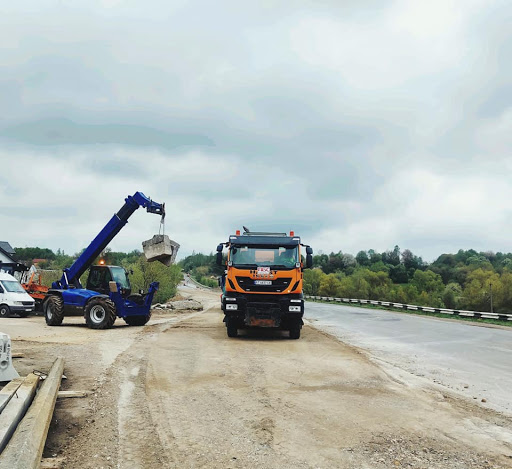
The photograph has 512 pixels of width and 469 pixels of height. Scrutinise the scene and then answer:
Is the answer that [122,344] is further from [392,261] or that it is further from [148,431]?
[392,261]

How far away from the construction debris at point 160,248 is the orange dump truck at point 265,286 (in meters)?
3.40

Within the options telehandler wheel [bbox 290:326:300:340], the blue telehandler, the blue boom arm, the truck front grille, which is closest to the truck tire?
the blue telehandler

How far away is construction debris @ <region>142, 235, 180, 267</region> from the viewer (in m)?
17.4

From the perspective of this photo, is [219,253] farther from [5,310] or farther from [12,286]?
[12,286]

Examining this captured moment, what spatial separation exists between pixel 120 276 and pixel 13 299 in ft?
25.3

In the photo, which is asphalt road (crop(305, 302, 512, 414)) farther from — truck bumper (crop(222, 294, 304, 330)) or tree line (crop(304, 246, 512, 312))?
tree line (crop(304, 246, 512, 312))

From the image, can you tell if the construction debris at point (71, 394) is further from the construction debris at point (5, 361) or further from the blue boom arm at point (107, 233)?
the blue boom arm at point (107, 233)

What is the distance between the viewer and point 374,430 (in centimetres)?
562

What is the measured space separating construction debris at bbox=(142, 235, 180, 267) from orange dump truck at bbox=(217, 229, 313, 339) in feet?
11.1

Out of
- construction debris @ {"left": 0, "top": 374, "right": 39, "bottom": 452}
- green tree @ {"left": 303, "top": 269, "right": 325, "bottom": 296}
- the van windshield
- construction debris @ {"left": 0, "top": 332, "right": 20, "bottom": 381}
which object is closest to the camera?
construction debris @ {"left": 0, "top": 374, "right": 39, "bottom": 452}

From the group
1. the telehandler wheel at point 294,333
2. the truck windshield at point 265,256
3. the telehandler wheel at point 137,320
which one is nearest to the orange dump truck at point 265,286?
the truck windshield at point 265,256

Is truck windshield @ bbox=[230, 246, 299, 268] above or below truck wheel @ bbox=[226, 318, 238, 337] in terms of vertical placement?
above

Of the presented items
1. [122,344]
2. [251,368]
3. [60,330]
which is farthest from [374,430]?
[60,330]

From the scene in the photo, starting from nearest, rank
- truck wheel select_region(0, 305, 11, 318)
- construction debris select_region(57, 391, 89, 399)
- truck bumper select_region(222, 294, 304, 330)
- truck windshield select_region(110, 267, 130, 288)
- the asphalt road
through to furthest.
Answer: construction debris select_region(57, 391, 89, 399) → the asphalt road → truck bumper select_region(222, 294, 304, 330) → truck windshield select_region(110, 267, 130, 288) → truck wheel select_region(0, 305, 11, 318)
